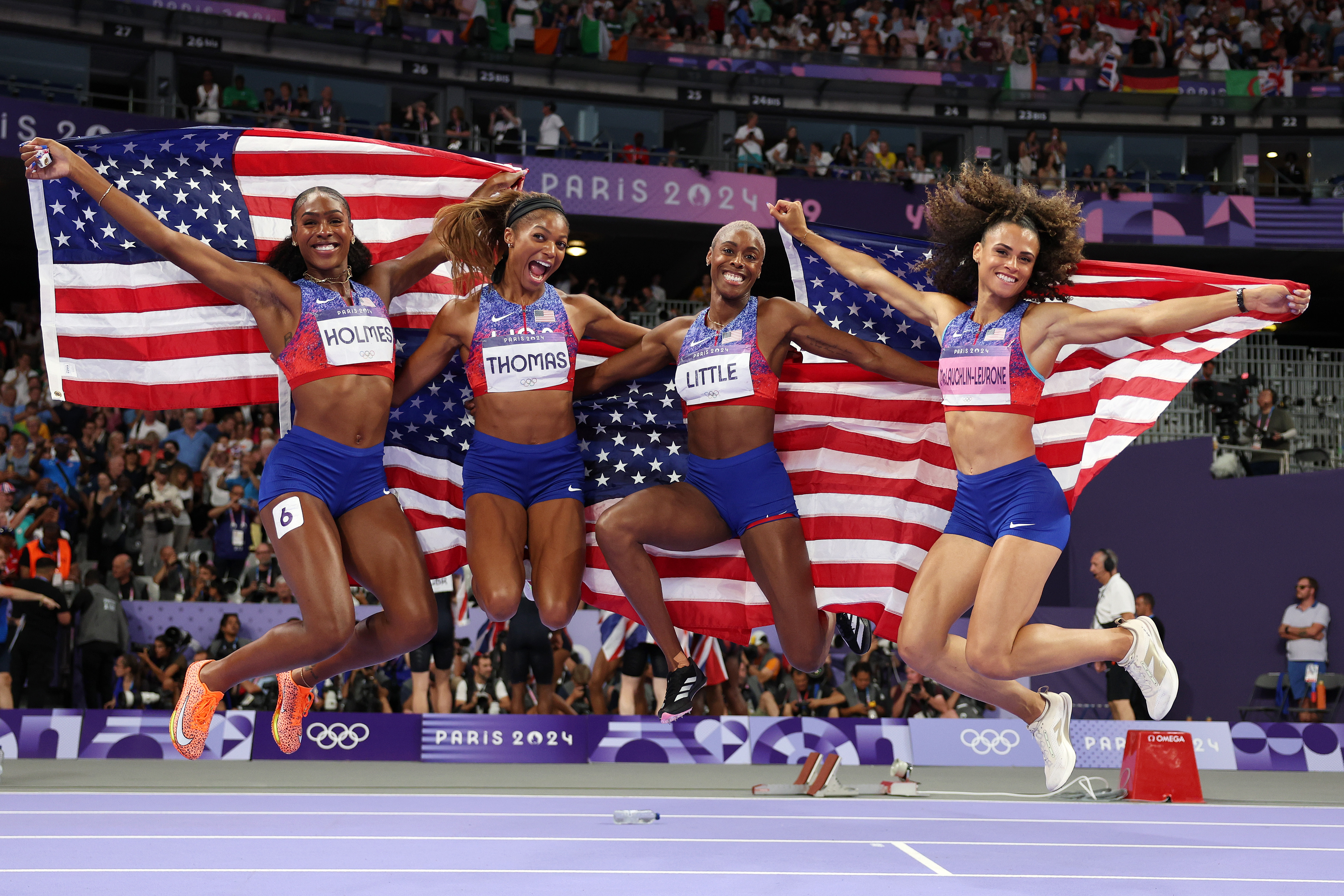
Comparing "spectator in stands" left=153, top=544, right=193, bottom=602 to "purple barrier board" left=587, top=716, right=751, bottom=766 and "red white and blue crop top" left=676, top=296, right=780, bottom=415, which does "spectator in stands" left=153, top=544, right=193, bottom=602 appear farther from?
"red white and blue crop top" left=676, top=296, right=780, bottom=415

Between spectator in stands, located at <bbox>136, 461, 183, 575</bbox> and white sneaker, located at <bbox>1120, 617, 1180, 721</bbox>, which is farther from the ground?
white sneaker, located at <bbox>1120, 617, 1180, 721</bbox>

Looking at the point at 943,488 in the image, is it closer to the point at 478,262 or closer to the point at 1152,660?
the point at 1152,660

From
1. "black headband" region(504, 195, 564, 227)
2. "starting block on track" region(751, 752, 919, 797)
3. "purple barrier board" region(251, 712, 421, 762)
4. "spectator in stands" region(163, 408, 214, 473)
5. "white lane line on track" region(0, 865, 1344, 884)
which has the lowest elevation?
"purple barrier board" region(251, 712, 421, 762)

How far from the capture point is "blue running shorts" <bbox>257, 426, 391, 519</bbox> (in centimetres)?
632

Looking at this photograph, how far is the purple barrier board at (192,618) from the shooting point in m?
13.8

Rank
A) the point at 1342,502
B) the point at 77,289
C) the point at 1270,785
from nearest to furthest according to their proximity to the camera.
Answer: the point at 77,289 < the point at 1270,785 < the point at 1342,502

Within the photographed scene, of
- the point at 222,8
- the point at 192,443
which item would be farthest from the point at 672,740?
the point at 222,8

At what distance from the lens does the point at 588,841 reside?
304 inches

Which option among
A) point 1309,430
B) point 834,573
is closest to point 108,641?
point 834,573

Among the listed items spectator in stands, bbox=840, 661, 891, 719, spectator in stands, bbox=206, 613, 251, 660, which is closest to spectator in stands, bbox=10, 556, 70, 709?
spectator in stands, bbox=206, 613, 251, 660

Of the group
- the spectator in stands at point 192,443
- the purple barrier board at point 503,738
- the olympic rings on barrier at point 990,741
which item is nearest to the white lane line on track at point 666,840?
the purple barrier board at point 503,738

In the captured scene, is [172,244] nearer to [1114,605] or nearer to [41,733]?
[41,733]

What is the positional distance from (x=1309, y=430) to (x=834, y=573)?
17.3 metres

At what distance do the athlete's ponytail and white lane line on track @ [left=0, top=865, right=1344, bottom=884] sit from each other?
10.8 ft
